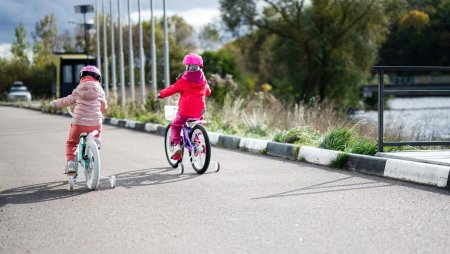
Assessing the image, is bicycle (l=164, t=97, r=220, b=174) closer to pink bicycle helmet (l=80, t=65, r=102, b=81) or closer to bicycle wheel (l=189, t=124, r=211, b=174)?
bicycle wheel (l=189, t=124, r=211, b=174)

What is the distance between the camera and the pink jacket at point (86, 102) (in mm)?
8023

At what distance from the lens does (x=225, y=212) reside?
20.1ft

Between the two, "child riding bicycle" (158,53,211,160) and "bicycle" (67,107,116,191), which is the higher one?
"child riding bicycle" (158,53,211,160)

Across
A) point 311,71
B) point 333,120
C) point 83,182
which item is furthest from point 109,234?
point 311,71

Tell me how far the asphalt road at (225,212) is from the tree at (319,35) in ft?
96.2

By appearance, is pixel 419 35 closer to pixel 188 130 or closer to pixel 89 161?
pixel 188 130

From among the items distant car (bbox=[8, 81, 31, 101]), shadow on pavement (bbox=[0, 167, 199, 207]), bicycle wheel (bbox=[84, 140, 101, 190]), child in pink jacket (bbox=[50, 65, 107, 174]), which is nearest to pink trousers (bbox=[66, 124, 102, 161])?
child in pink jacket (bbox=[50, 65, 107, 174])

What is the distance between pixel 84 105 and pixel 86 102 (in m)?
0.05

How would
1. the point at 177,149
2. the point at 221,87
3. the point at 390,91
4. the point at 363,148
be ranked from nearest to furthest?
the point at 390,91, the point at 177,149, the point at 363,148, the point at 221,87

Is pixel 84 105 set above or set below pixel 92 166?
above

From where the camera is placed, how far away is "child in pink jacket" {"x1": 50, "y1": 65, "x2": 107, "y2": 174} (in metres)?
8.02

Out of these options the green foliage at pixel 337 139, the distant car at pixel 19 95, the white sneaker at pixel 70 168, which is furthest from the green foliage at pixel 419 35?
the distant car at pixel 19 95

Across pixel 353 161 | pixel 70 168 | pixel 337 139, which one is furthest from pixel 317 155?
pixel 70 168

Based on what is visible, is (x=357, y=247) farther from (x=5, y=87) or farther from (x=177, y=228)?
(x=5, y=87)
